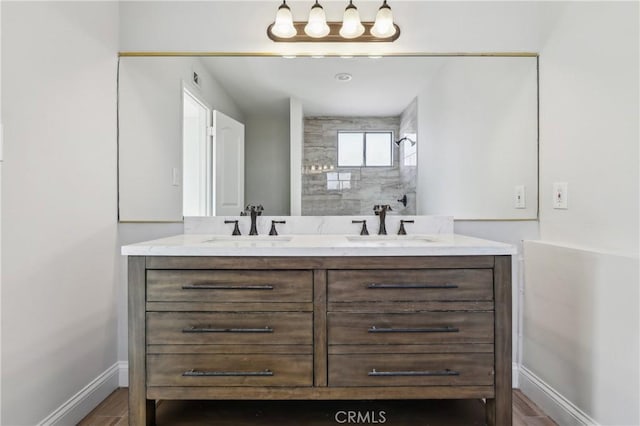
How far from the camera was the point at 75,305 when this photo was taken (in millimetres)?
1649

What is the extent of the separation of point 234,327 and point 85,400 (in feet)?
3.07

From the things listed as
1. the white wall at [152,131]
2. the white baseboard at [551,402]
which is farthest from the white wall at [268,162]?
the white baseboard at [551,402]

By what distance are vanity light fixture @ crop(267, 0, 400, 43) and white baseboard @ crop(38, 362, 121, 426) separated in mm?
1940

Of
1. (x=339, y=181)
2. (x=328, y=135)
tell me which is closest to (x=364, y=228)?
(x=339, y=181)

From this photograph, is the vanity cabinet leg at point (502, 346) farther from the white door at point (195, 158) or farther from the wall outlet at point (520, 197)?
the white door at point (195, 158)

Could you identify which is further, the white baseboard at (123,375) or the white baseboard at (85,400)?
the white baseboard at (123,375)

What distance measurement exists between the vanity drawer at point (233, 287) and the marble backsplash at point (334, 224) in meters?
0.62

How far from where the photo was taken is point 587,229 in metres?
1.59

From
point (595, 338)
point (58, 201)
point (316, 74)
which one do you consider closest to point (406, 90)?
point (316, 74)

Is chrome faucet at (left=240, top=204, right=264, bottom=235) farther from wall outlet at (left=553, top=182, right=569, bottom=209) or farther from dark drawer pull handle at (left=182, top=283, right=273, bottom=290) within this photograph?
wall outlet at (left=553, top=182, right=569, bottom=209)

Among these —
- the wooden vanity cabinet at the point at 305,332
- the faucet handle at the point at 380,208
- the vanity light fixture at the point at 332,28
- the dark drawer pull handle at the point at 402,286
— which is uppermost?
the vanity light fixture at the point at 332,28

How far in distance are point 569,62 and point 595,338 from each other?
4.02 ft

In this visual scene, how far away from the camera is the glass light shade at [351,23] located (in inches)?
72.6

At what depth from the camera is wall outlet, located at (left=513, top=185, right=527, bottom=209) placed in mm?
1976
